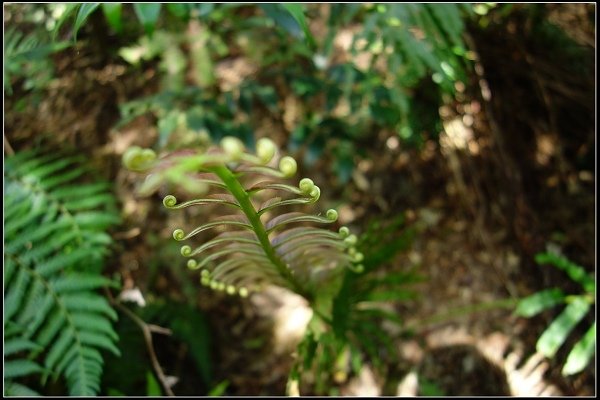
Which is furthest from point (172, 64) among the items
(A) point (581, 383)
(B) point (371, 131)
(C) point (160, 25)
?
(A) point (581, 383)

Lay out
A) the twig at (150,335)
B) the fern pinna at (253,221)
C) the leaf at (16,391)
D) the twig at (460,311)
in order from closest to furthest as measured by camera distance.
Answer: the fern pinna at (253,221), the leaf at (16,391), the twig at (150,335), the twig at (460,311)

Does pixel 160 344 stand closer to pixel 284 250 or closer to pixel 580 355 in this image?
pixel 284 250

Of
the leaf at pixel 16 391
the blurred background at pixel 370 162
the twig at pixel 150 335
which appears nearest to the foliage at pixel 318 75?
the blurred background at pixel 370 162

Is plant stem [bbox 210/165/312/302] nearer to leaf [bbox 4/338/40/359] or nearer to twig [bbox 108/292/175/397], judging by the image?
twig [bbox 108/292/175/397]

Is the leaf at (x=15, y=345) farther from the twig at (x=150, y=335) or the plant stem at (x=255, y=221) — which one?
the plant stem at (x=255, y=221)

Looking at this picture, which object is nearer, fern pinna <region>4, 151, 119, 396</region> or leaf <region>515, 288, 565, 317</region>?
fern pinna <region>4, 151, 119, 396</region>

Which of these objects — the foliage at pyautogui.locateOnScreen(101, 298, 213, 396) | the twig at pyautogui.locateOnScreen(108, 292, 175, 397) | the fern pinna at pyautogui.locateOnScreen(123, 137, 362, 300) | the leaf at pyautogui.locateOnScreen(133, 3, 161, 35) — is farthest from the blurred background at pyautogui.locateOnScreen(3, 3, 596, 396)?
the leaf at pyautogui.locateOnScreen(133, 3, 161, 35)

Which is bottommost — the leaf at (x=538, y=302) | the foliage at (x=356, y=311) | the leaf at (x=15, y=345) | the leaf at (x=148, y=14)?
the leaf at (x=538, y=302)

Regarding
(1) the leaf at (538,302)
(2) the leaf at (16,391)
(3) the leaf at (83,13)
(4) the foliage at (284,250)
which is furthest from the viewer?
(1) the leaf at (538,302)
